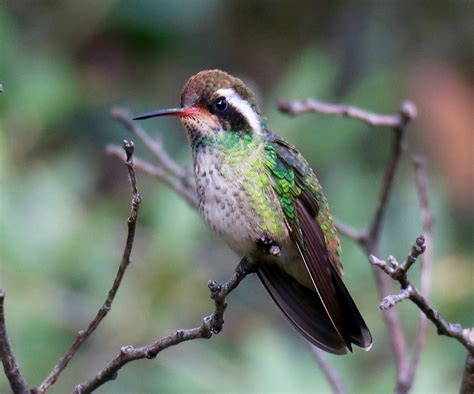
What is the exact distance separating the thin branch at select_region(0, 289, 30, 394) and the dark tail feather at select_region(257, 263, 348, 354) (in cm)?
103

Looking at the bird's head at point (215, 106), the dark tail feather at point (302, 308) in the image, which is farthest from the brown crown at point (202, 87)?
the dark tail feather at point (302, 308)

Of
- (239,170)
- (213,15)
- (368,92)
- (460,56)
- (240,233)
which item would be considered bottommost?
(240,233)

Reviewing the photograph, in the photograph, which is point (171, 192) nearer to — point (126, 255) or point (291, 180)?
point (291, 180)

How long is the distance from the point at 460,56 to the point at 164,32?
6.26 ft

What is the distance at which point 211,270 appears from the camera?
12.0ft

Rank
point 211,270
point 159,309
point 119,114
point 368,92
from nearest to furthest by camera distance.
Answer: point 119,114 < point 159,309 < point 211,270 < point 368,92

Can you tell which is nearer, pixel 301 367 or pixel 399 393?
pixel 399 393

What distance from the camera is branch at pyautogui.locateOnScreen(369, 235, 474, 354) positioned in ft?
6.05

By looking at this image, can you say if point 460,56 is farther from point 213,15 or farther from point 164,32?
point 164,32

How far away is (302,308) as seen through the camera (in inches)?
112

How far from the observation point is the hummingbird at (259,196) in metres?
2.58

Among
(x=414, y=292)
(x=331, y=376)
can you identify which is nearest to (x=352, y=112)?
(x=331, y=376)

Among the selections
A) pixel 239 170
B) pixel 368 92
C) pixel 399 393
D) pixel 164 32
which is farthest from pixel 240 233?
pixel 164 32

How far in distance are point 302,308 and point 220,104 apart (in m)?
0.67
